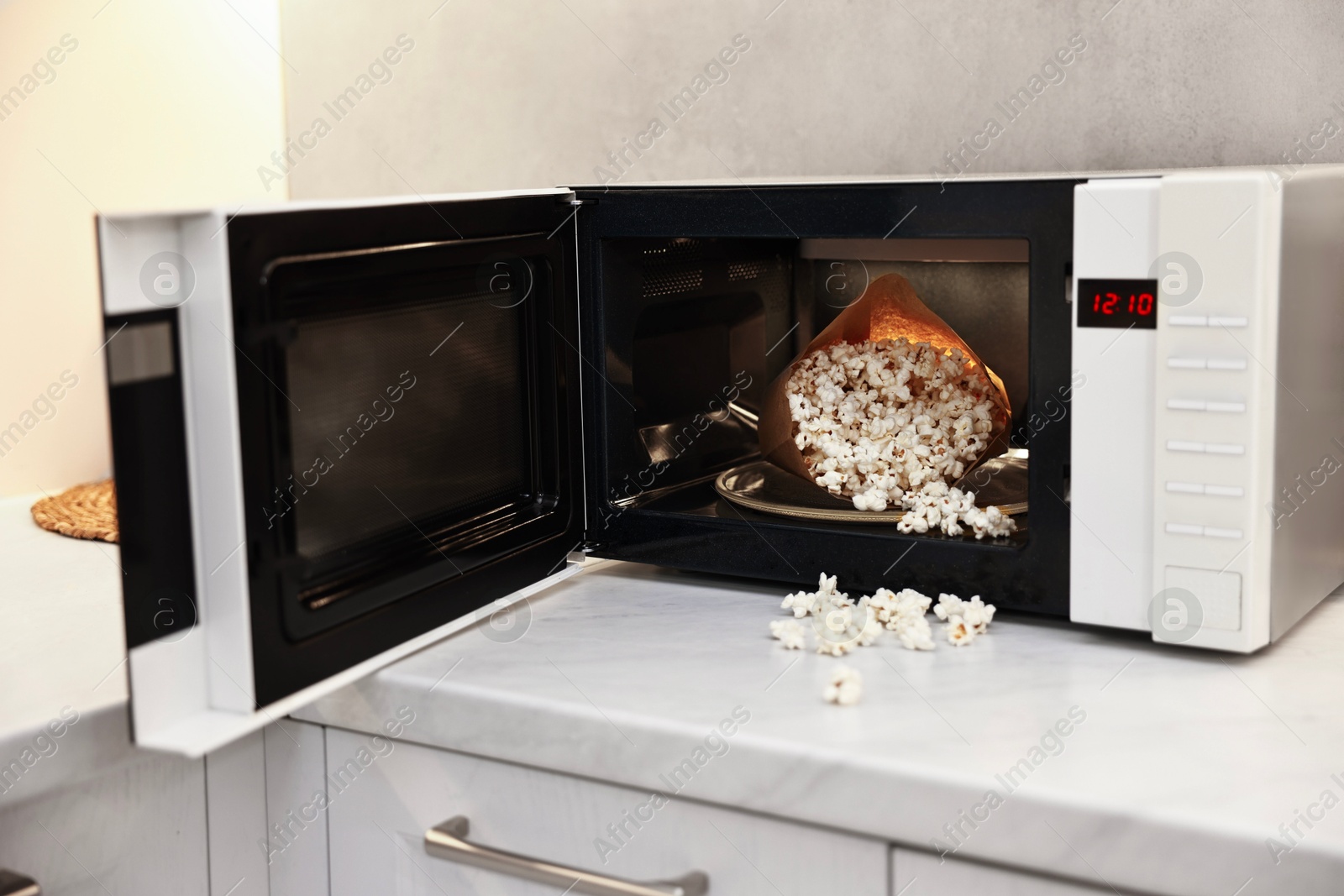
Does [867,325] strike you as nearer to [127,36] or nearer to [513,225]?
[513,225]

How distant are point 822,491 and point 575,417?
0.22 metres

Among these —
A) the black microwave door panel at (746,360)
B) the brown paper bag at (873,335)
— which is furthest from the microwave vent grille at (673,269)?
the brown paper bag at (873,335)

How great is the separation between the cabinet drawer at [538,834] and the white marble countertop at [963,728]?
19 mm

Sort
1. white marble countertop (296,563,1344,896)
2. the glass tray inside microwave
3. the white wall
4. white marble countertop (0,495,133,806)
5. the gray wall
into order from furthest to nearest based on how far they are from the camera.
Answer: the white wall, the gray wall, the glass tray inside microwave, white marble countertop (0,495,133,806), white marble countertop (296,563,1344,896)

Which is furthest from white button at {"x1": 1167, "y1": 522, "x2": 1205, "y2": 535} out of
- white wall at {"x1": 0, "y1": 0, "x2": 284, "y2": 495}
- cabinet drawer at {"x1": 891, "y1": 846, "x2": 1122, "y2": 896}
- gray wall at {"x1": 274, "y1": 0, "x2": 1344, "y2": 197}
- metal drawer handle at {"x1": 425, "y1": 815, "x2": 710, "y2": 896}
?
white wall at {"x1": 0, "y1": 0, "x2": 284, "y2": 495}

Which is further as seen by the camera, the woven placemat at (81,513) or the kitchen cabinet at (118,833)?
the woven placemat at (81,513)

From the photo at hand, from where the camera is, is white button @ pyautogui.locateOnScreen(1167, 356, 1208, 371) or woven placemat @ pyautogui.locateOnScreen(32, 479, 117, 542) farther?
woven placemat @ pyautogui.locateOnScreen(32, 479, 117, 542)

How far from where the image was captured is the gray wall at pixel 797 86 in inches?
42.4

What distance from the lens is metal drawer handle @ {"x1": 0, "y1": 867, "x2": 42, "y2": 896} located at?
27.6 inches

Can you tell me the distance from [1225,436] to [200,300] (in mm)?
597

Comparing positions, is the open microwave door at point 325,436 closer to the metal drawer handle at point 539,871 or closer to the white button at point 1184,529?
the metal drawer handle at point 539,871

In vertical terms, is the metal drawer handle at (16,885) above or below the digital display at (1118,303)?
below

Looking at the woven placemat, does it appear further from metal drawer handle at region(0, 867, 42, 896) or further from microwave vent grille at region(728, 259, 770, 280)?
microwave vent grille at region(728, 259, 770, 280)

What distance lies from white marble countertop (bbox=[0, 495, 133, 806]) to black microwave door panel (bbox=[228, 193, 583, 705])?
0.12 metres
